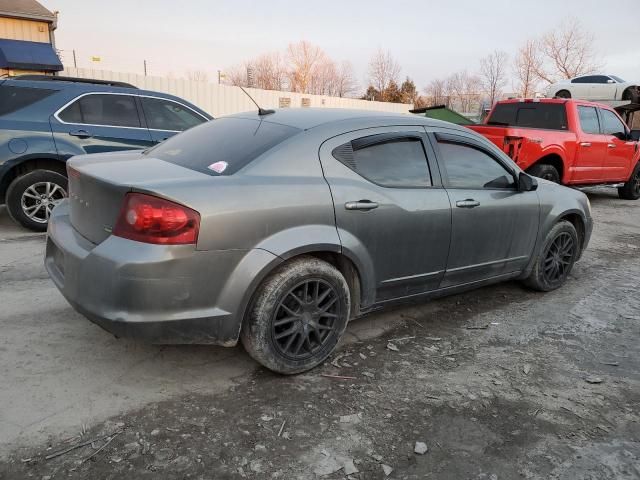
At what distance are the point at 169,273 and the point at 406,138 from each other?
6.24 feet

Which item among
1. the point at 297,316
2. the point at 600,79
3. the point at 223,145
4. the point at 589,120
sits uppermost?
the point at 600,79

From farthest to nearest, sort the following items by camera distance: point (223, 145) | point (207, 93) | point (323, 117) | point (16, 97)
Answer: point (207, 93) < point (16, 97) < point (323, 117) < point (223, 145)

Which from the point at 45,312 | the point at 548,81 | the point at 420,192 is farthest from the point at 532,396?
the point at 548,81

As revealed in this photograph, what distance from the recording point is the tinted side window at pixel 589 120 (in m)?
8.95

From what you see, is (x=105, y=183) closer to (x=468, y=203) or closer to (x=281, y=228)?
(x=281, y=228)

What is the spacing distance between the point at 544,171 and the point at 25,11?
1734cm

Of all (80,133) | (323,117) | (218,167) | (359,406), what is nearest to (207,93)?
(80,133)

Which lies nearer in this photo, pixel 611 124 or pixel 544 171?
pixel 544 171

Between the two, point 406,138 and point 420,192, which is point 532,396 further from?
point 406,138

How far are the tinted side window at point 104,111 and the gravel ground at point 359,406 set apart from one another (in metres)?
2.85

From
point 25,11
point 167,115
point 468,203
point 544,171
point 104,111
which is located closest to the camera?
point 468,203

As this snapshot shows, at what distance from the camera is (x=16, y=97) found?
5.63 meters

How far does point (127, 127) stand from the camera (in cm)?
641

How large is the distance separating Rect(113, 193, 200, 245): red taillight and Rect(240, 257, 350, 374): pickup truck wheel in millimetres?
551
